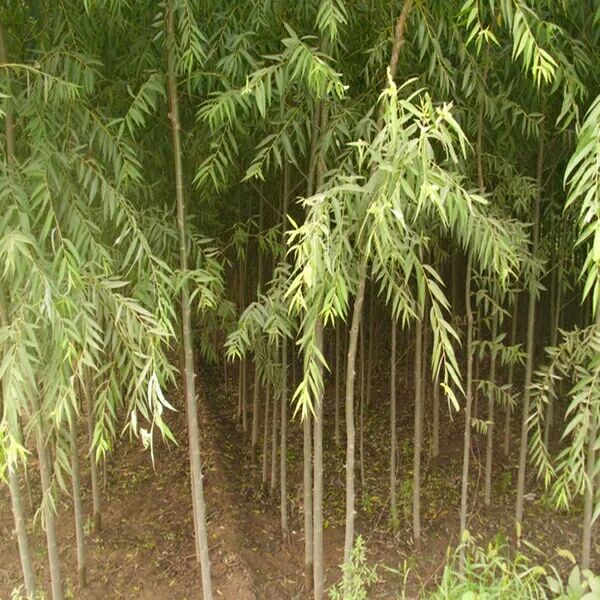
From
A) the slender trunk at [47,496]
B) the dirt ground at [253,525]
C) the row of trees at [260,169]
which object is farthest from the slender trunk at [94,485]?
the slender trunk at [47,496]

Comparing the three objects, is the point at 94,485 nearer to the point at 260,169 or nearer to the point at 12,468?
the point at 12,468

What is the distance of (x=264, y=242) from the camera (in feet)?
11.2

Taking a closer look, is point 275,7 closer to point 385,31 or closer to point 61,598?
point 385,31

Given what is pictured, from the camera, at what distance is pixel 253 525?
12.5 feet

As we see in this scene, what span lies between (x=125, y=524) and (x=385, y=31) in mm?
3349

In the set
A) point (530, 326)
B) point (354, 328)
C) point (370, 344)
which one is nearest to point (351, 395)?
point (354, 328)

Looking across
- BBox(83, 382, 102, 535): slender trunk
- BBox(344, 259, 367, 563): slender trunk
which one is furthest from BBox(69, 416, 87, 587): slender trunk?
BBox(344, 259, 367, 563): slender trunk

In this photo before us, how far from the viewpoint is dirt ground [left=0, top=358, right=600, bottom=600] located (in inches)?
131

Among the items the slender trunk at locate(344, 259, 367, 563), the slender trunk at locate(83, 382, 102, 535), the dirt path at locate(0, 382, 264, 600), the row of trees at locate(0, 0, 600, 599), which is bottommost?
the dirt path at locate(0, 382, 264, 600)

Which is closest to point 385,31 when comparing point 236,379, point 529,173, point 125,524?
point 529,173

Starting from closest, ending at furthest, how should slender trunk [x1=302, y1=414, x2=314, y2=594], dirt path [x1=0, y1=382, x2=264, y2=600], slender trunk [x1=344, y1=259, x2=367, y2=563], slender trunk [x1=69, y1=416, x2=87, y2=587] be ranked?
slender trunk [x1=344, y1=259, x2=367, y2=563] → slender trunk [x1=302, y1=414, x2=314, y2=594] → slender trunk [x1=69, y1=416, x2=87, y2=587] → dirt path [x1=0, y1=382, x2=264, y2=600]

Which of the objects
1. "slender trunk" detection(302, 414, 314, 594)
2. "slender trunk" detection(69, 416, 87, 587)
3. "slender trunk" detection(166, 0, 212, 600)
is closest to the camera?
"slender trunk" detection(166, 0, 212, 600)

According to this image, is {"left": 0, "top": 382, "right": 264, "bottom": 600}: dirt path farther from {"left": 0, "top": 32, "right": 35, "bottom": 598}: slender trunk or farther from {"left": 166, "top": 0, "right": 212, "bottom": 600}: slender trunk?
{"left": 0, "top": 32, "right": 35, "bottom": 598}: slender trunk

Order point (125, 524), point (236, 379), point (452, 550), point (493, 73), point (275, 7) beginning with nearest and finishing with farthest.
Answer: point (275, 7)
point (493, 73)
point (452, 550)
point (125, 524)
point (236, 379)
